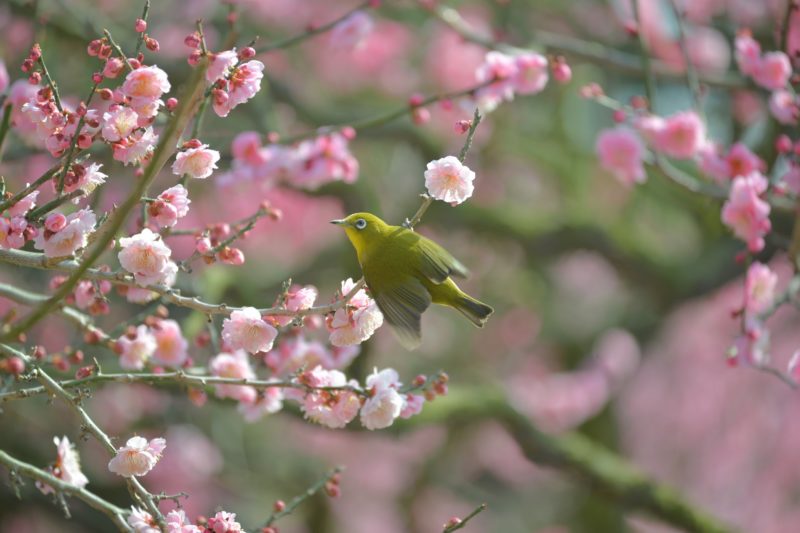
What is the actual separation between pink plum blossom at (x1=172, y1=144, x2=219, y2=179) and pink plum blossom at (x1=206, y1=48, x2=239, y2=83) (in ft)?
0.46

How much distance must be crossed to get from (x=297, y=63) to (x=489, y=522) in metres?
3.65

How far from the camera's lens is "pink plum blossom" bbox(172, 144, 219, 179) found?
1.78 metres

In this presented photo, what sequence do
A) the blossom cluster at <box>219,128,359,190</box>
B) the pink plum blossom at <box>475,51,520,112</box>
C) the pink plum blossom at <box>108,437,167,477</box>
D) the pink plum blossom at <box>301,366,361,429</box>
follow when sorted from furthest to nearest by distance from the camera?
1. the blossom cluster at <box>219,128,359,190</box>
2. the pink plum blossom at <box>475,51,520,112</box>
3. the pink plum blossom at <box>301,366,361,429</box>
4. the pink plum blossom at <box>108,437,167,477</box>

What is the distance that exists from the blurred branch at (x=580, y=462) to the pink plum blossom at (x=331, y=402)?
1459mm

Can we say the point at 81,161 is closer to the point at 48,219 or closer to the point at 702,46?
the point at 48,219

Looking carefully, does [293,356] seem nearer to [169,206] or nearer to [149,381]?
[149,381]

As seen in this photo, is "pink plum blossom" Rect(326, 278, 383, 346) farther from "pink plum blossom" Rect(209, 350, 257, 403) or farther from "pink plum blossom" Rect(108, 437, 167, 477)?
"pink plum blossom" Rect(209, 350, 257, 403)

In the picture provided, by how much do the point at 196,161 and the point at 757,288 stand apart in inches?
78.7

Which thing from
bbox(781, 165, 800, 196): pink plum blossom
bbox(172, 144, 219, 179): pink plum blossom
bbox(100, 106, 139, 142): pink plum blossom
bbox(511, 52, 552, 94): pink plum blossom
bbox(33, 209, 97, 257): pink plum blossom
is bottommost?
bbox(781, 165, 800, 196): pink plum blossom

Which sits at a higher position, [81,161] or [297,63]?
[81,161]

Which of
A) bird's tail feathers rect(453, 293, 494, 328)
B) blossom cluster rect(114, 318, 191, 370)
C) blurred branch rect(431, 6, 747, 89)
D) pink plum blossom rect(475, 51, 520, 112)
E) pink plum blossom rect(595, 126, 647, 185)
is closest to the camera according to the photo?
bird's tail feathers rect(453, 293, 494, 328)

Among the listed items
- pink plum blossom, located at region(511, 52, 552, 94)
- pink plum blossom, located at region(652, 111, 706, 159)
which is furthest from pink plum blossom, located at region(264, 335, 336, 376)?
pink plum blossom, located at region(652, 111, 706, 159)

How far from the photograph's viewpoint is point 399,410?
1933 millimetres

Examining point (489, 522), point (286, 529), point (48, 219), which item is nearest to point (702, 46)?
point (489, 522)
